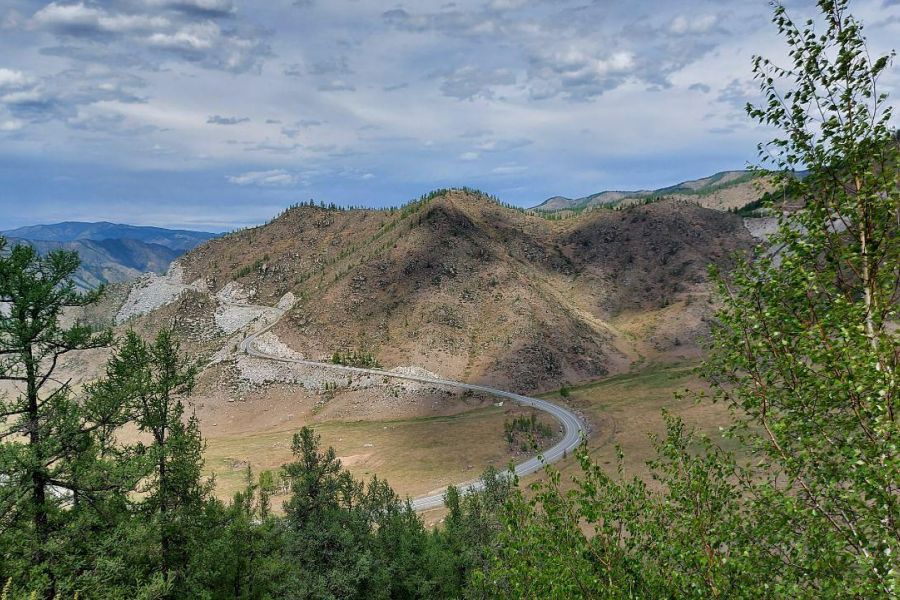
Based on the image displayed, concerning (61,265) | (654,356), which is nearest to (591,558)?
(61,265)

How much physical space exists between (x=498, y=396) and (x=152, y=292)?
13003cm

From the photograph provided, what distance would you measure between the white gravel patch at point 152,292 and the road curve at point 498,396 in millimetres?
51444

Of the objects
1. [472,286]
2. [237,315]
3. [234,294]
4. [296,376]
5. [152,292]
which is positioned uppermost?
[152,292]

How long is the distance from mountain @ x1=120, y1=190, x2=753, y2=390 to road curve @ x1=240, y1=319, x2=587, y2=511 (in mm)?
4123

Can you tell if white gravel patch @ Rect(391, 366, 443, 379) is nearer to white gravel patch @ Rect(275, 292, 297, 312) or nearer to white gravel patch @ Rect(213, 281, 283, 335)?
white gravel patch @ Rect(275, 292, 297, 312)

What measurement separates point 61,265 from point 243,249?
15938 centimetres

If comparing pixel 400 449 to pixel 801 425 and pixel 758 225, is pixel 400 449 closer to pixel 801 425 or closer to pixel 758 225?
pixel 801 425

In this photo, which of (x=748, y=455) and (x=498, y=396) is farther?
(x=498, y=396)

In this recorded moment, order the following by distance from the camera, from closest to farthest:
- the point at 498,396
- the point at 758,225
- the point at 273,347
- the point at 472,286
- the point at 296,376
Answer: the point at 498,396 < the point at 296,376 < the point at 273,347 < the point at 472,286 < the point at 758,225

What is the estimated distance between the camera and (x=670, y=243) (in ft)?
452

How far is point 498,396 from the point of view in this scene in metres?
88.8

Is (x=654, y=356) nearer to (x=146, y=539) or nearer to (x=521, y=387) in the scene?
(x=521, y=387)

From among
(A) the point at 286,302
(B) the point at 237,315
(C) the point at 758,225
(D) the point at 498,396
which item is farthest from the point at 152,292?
(C) the point at 758,225

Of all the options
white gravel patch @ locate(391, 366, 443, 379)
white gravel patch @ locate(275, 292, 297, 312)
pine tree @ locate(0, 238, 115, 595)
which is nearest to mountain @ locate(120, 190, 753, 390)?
white gravel patch @ locate(275, 292, 297, 312)
